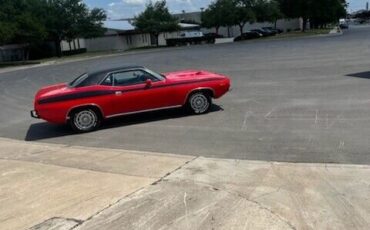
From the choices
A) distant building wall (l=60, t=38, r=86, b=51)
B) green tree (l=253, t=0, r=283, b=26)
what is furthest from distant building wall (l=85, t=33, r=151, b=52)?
green tree (l=253, t=0, r=283, b=26)

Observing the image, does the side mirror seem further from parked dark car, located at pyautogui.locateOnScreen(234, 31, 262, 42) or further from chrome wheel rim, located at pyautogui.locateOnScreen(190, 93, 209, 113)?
parked dark car, located at pyautogui.locateOnScreen(234, 31, 262, 42)

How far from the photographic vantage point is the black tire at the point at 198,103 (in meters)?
11.7

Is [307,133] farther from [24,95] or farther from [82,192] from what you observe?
[24,95]

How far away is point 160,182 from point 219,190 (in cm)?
89

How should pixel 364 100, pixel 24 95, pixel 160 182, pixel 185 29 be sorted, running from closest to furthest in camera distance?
pixel 160 182 < pixel 364 100 < pixel 24 95 < pixel 185 29

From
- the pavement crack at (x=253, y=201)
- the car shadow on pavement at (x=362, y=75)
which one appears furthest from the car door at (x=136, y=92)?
the car shadow on pavement at (x=362, y=75)

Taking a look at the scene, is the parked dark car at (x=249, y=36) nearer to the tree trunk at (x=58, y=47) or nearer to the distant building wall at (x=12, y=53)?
the tree trunk at (x=58, y=47)

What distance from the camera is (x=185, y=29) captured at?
287 feet

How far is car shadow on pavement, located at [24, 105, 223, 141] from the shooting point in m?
11.2

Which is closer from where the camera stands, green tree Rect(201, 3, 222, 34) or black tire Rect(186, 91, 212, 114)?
black tire Rect(186, 91, 212, 114)

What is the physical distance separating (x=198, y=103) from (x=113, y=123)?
207 cm

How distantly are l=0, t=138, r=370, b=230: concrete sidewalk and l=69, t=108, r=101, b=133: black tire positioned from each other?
2970 millimetres

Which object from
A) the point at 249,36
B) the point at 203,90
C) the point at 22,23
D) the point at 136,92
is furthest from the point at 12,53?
the point at 203,90

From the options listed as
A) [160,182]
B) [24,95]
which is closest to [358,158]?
[160,182]
